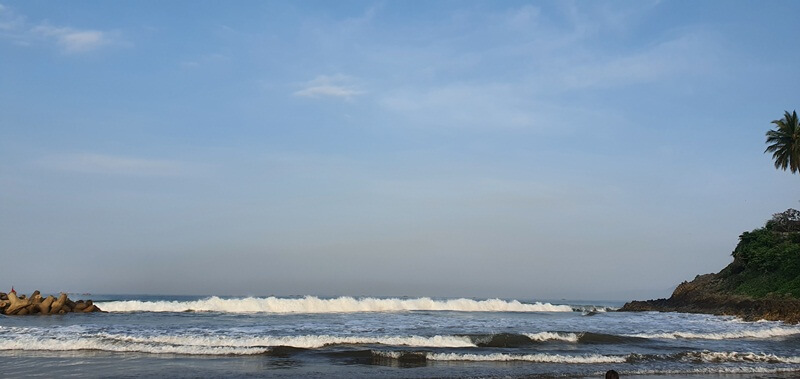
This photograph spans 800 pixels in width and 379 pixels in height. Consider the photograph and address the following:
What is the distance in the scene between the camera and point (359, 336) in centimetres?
2219

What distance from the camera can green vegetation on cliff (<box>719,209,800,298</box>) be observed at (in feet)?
133

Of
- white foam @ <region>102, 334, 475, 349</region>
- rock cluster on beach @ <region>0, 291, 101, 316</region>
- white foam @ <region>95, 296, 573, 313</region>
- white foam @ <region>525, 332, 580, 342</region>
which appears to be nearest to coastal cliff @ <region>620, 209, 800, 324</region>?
white foam @ <region>525, 332, 580, 342</region>

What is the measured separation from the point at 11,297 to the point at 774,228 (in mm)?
59487

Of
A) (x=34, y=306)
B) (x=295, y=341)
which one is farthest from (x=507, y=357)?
(x=34, y=306)

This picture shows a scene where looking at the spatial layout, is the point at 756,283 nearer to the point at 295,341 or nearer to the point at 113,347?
the point at 295,341

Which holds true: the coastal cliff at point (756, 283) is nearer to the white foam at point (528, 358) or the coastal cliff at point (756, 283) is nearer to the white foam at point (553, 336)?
the white foam at point (553, 336)

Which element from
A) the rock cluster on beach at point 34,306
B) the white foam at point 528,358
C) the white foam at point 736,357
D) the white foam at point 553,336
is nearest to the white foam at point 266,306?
the rock cluster on beach at point 34,306

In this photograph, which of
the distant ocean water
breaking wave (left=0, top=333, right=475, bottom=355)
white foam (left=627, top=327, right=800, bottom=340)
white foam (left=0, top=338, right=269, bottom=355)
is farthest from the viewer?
white foam (left=627, top=327, right=800, bottom=340)

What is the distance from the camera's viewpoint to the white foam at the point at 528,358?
1745cm

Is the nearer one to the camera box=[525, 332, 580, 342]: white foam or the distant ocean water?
the distant ocean water

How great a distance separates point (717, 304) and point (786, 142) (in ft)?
61.8

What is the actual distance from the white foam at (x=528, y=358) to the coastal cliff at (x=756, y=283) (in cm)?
2052

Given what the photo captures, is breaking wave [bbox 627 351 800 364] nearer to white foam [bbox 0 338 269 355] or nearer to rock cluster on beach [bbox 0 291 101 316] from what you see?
white foam [bbox 0 338 269 355]

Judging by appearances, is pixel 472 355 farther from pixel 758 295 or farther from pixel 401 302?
pixel 401 302
